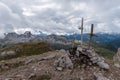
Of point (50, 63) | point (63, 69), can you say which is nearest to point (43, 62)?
point (50, 63)

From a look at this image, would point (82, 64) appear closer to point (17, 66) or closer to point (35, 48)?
point (17, 66)

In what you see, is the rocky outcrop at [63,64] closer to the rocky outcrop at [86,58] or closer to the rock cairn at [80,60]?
the rock cairn at [80,60]

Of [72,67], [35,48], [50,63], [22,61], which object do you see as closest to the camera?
[72,67]

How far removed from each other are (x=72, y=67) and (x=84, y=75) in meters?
1.87

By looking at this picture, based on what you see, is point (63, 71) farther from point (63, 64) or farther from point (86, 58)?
point (86, 58)

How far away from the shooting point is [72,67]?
26000 millimetres

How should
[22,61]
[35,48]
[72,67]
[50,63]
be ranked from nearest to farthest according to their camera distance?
[72,67] < [50,63] < [22,61] < [35,48]

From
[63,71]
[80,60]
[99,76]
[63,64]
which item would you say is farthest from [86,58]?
[63,71]

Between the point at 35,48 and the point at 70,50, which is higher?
the point at 70,50

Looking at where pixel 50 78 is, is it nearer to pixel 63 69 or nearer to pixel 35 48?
pixel 63 69

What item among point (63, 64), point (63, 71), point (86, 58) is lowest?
point (63, 71)

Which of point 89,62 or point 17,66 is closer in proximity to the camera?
point 89,62

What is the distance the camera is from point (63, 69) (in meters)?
26.0

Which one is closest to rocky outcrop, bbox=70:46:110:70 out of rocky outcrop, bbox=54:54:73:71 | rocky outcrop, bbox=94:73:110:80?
rocky outcrop, bbox=54:54:73:71
